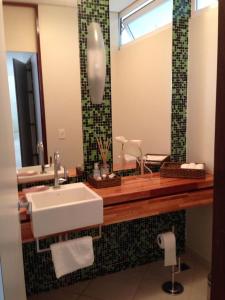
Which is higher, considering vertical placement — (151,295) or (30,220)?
(30,220)

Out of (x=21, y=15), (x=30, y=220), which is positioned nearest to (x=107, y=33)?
(x=21, y=15)

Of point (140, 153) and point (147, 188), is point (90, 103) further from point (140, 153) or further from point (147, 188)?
point (147, 188)

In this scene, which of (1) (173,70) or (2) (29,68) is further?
(1) (173,70)

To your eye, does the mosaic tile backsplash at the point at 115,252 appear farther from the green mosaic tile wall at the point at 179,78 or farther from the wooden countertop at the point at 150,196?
the green mosaic tile wall at the point at 179,78

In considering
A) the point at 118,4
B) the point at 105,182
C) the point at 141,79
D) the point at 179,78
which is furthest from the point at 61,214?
the point at 118,4

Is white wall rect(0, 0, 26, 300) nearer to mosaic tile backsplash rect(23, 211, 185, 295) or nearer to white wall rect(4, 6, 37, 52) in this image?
white wall rect(4, 6, 37, 52)

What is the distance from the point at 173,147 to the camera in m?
2.68

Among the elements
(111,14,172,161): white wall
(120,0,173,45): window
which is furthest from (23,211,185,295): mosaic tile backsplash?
(120,0,173,45): window

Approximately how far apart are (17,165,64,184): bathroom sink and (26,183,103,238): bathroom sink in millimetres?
209

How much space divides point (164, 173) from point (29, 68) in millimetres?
1412

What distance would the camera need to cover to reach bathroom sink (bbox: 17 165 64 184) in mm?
2176

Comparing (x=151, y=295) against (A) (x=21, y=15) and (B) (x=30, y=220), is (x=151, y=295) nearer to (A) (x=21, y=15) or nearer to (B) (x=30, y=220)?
(B) (x=30, y=220)

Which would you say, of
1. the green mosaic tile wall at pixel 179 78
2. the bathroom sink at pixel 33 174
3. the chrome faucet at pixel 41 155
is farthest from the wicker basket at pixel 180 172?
the chrome faucet at pixel 41 155

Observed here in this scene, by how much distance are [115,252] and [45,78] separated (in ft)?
5.50
